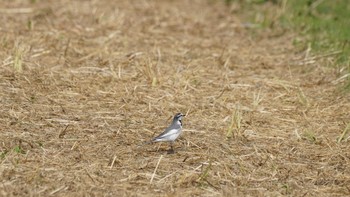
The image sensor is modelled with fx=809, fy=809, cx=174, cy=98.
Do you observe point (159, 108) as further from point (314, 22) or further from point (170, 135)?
point (314, 22)

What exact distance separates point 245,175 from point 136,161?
98cm

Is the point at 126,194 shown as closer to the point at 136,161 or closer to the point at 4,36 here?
the point at 136,161

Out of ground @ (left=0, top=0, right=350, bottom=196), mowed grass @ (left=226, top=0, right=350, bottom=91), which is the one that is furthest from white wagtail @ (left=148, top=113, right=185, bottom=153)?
mowed grass @ (left=226, top=0, right=350, bottom=91)

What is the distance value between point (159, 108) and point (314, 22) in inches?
209

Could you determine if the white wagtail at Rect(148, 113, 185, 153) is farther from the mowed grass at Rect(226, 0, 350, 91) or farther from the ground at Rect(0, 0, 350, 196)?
the mowed grass at Rect(226, 0, 350, 91)

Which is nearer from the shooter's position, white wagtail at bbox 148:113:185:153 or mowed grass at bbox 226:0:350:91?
white wagtail at bbox 148:113:185:153

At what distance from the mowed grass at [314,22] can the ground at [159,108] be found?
0.73 ft

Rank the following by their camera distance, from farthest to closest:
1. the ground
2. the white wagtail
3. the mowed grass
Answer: the mowed grass < the white wagtail < the ground

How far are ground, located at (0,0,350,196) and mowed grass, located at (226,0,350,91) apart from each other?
0.22 m

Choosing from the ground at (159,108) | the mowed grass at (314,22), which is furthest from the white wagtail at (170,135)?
the mowed grass at (314,22)

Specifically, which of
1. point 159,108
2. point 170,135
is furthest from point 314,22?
point 170,135

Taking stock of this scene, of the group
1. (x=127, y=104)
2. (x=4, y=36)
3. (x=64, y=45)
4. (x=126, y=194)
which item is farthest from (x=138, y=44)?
(x=126, y=194)

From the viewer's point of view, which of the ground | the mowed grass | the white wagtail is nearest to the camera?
the ground

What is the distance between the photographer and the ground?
272 inches
